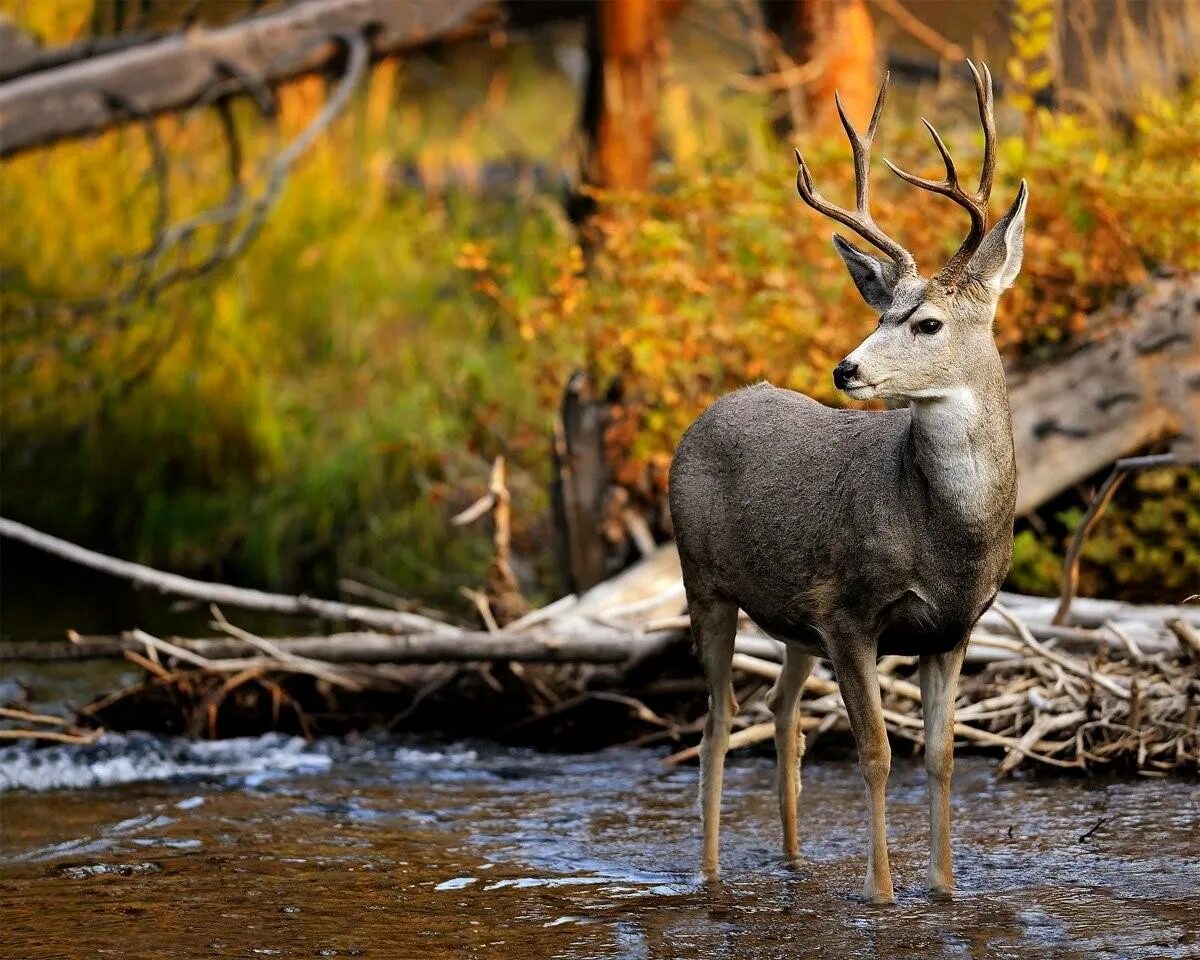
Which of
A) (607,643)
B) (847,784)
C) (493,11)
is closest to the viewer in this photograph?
(847,784)

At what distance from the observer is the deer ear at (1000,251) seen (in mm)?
5004

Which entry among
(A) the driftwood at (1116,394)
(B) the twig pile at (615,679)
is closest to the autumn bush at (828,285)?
(A) the driftwood at (1116,394)

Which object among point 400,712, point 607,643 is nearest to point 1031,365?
point 607,643

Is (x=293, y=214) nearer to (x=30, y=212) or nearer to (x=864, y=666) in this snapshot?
(x=30, y=212)

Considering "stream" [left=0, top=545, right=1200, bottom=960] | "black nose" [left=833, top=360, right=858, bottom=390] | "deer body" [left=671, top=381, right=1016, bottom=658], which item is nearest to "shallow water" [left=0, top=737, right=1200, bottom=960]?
"stream" [left=0, top=545, right=1200, bottom=960]

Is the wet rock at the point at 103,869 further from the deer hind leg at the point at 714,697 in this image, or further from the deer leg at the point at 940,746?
the deer leg at the point at 940,746

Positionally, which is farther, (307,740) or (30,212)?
(30,212)

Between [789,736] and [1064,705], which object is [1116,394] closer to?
[1064,705]

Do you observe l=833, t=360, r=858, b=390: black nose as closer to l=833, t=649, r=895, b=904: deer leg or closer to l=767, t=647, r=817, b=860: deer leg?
l=833, t=649, r=895, b=904: deer leg

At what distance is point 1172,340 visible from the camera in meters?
8.75

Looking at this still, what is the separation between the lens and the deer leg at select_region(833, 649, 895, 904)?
5.19 metres

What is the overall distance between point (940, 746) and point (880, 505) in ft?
2.46

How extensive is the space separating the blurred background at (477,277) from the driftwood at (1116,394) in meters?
0.05

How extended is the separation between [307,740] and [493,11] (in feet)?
19.3
